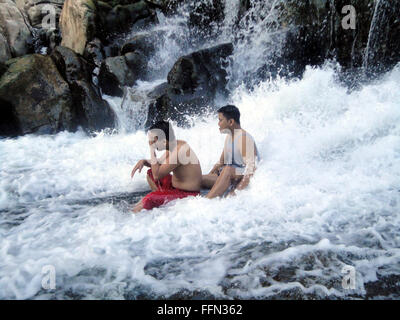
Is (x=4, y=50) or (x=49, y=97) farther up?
(x=4, y=50)

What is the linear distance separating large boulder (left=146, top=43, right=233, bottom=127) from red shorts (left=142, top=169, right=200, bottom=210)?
4200 millimetres

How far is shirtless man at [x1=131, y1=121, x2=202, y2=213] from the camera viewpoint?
3975mm

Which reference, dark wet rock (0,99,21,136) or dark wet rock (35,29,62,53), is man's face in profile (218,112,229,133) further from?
dark wet rock (35,29,62,53)

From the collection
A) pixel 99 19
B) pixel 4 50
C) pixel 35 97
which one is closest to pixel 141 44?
pixel 99 19

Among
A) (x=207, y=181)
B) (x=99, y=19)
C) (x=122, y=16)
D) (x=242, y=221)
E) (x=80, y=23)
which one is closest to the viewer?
(x=242, y=221)

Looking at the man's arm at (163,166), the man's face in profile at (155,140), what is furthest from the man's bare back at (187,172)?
the man's face in profile at (155,140)

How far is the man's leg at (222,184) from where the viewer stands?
4266 mm

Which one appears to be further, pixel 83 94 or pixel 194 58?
pixel 83 94

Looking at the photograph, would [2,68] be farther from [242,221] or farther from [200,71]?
[242,221]

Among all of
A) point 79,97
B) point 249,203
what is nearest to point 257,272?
point 249,203

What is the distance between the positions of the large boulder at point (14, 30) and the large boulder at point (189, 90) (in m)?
5.43

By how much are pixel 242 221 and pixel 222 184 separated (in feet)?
2.47

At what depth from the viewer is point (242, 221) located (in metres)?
3.68

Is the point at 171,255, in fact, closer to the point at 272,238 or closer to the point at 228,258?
the point at 228,258
